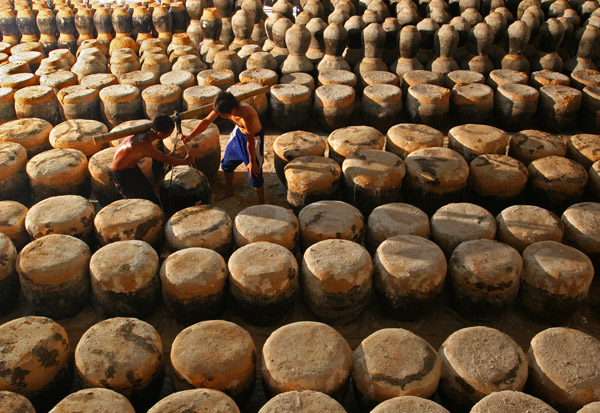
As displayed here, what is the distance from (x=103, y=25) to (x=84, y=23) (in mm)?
486

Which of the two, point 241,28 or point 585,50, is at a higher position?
point 241,28

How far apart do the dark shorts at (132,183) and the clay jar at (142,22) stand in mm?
6667

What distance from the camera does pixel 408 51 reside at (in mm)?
8727

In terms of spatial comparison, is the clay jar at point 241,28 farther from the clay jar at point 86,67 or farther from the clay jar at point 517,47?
the clay jar at point 517,47

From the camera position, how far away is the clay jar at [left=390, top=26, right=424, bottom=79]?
8586 mm

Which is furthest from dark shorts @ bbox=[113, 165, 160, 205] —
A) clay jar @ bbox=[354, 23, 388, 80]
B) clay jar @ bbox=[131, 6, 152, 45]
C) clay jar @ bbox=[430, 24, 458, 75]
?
clay jar @ bbox=[131, 6, 152, 45]

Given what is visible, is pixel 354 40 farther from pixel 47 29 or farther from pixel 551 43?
pixel 47 29

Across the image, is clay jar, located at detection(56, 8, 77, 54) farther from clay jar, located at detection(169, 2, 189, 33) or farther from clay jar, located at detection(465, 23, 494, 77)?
clay jar, located at detection(465, 23, 494, 77)

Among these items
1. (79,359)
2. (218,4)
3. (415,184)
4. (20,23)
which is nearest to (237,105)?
(415,184)

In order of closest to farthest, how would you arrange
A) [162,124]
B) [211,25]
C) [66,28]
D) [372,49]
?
[162,124] → [372,49] → [211,25] → [66,28]

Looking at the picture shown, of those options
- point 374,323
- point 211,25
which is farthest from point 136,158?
point 211,25

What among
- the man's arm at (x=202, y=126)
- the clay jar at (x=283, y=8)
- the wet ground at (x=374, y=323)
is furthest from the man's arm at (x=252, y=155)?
the clay jar at (x=283, y=8)

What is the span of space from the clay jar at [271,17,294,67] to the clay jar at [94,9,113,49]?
158 inches

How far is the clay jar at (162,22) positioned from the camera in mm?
10898
